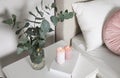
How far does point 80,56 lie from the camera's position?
4.92 feet

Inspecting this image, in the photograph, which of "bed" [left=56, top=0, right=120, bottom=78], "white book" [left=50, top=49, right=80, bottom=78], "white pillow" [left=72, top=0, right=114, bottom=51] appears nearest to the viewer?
"white book" [left=50, top=49, right=80, bottom=78]

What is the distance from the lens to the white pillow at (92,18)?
1.52 metres

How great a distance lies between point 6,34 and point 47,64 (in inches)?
15.8

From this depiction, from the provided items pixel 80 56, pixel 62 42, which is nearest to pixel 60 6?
pixel 62 42

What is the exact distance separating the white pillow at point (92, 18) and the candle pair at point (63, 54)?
0.81 ft

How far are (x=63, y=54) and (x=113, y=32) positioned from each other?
43 cm

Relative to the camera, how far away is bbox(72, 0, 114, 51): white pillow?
1.52m

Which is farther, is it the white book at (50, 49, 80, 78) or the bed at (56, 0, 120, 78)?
the bed at (56, 0, 120, 78)

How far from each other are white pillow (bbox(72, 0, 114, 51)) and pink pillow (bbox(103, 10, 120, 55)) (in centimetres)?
7

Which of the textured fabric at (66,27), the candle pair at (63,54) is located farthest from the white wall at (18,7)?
the candle pair at (63,54)

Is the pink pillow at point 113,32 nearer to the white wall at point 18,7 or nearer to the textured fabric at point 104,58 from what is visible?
the textured fabric at point 104,58

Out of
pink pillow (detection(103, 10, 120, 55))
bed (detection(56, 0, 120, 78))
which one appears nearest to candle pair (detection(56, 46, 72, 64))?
bed (detection(56, 0, 120, 78))

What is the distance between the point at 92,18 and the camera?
152 cm

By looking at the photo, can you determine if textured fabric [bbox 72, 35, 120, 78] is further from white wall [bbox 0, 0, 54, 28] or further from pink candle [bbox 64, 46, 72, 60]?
white wall [bbox 0, 0, 54, 28]
